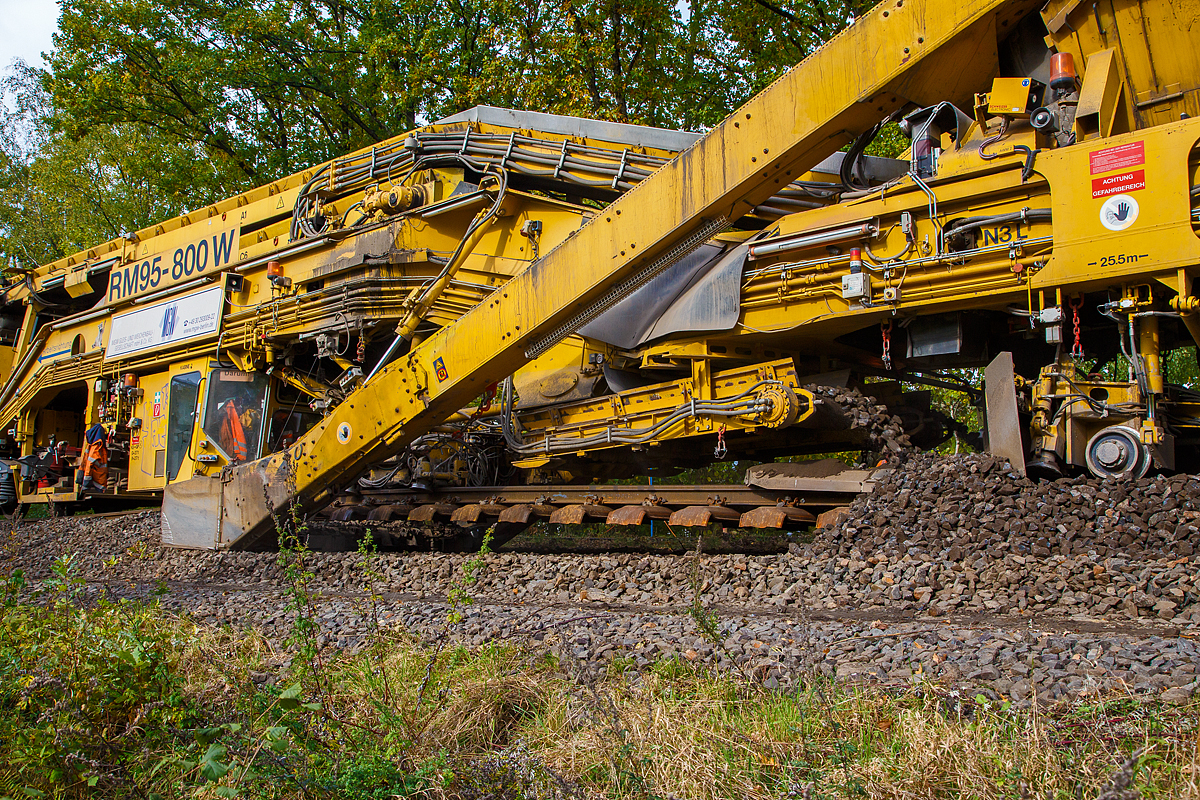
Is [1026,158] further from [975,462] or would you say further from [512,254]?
[512,254]

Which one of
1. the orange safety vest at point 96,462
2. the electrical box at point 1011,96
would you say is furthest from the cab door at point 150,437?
the electrical box at point 1011,96

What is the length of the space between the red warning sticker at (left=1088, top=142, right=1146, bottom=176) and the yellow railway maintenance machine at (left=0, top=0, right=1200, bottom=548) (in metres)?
0.01

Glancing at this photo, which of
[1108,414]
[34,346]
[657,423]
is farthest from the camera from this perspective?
[34,346]

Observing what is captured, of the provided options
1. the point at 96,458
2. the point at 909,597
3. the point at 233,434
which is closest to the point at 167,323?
the point at 233,434

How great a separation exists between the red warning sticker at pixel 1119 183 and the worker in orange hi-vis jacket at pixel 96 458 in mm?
12487

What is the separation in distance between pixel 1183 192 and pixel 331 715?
550 centimetres

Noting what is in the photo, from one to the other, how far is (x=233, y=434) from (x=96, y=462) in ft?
10.0

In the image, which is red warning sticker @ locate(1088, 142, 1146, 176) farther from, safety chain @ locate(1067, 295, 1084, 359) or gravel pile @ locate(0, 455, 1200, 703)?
gravel pile @ locate(0, 455, 1200, 703)

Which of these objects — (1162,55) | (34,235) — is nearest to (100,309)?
(1162,55)

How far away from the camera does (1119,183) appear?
5.31 m

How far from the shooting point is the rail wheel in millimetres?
5309

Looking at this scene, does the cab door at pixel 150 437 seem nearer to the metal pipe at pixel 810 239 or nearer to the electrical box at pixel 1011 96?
the metal pipe at pixel 810 239

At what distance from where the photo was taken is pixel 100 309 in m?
12.9

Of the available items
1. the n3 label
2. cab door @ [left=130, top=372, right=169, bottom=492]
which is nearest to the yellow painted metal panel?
the n3 label
